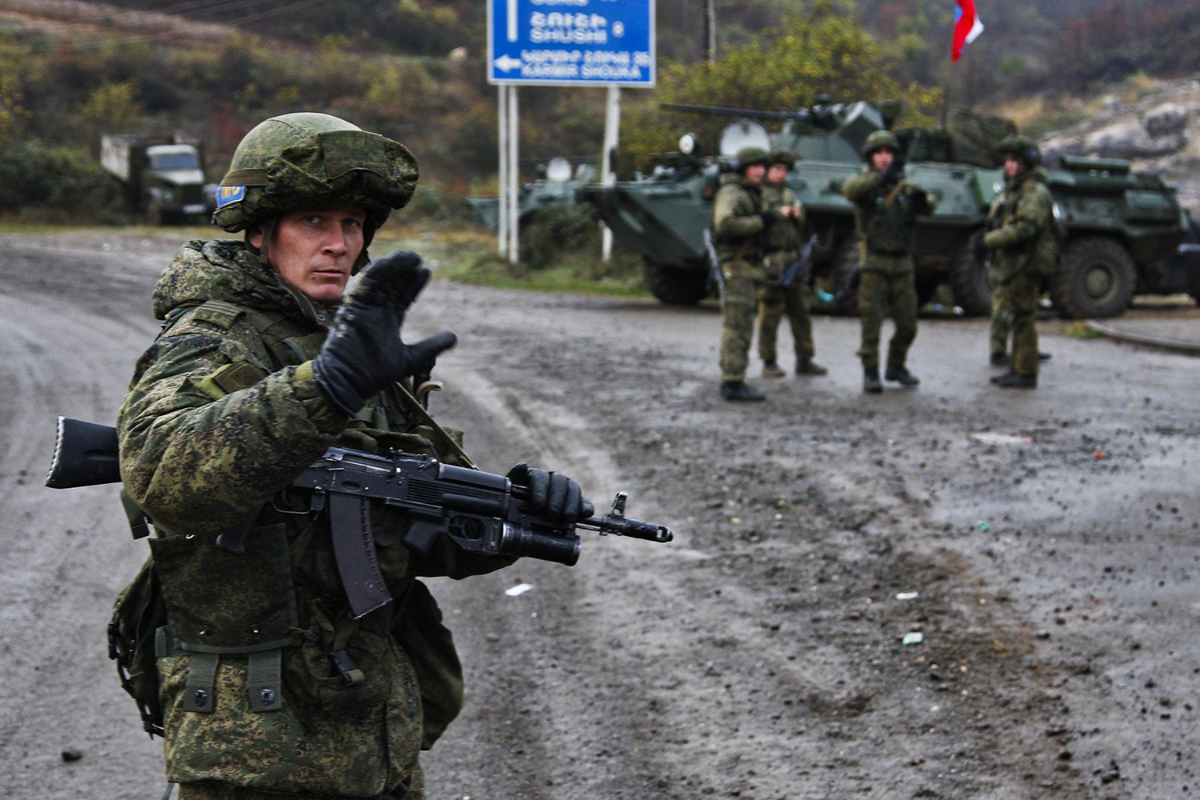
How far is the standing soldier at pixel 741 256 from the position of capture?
9734mm

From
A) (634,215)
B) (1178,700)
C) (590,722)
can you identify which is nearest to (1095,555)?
(1178,700)

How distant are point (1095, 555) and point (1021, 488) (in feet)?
3.92

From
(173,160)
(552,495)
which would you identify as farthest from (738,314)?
(173,160)

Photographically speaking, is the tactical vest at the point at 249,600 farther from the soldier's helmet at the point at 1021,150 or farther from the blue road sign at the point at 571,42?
the blue road sign at the point at 571,42

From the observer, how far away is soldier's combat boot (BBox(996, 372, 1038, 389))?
1046 cm

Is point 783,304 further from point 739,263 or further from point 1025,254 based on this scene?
point 1025,254

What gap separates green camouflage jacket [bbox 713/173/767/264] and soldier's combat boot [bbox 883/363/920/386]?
4.61ft

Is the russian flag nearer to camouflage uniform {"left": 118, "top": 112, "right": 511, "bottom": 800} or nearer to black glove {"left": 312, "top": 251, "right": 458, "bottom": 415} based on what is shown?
camouflage uniform {"left": 118, "top": 112, "right": 511, "bottom": 800}

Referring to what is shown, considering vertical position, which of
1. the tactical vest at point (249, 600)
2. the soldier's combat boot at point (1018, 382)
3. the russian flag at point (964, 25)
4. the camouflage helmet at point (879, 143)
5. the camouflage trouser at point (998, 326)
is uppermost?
the russian flag at point (964, 25)

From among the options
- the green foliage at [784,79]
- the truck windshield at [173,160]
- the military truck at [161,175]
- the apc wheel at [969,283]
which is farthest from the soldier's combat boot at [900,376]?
the truck windshield at [173,160]

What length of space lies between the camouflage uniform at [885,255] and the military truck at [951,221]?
4.83 metres

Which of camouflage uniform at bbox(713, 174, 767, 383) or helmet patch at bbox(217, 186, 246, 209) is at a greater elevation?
helmet patch at bbox(217, 186, 246, 209)

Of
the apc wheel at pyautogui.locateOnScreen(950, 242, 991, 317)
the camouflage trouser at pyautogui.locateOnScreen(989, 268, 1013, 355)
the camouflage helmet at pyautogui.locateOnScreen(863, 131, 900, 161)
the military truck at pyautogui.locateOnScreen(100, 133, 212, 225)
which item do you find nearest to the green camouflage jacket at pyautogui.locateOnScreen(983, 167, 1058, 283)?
the camouflage trouser at pyautogui.locateOnScreen(989, 268, 1013, 355)

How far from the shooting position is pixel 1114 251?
1608 cm
